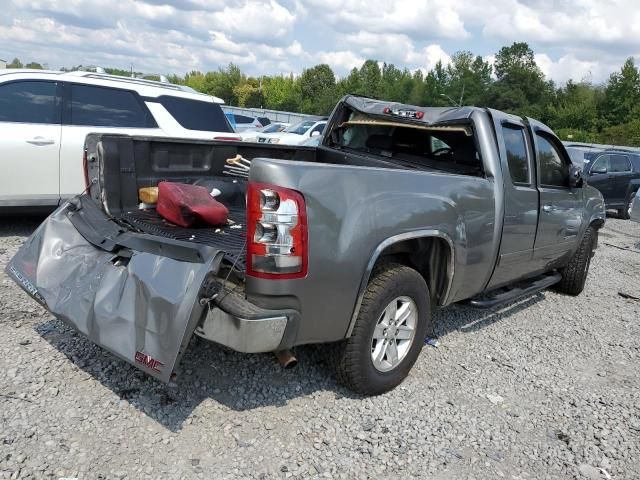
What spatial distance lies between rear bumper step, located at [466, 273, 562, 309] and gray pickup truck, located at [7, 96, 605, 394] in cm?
3

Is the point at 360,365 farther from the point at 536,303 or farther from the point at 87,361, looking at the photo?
the point at 536,303

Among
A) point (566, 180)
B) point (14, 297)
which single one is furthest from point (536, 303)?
point (14, 297)

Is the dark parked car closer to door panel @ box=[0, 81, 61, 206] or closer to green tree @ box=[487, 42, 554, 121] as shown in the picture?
door panel @ box=[0, 81, 61, 206]

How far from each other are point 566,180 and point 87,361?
14.9 feet

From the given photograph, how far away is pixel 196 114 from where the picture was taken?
7645mm

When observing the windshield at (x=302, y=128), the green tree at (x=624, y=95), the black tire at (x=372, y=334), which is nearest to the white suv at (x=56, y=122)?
the black tire at (x=372, y=334)

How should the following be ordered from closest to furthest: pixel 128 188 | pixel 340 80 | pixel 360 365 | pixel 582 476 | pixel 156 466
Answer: pixel 156 466
pixel 582 476
pixel 360 365
pixel 128 188
pixel 340 80

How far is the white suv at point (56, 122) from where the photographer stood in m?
6.09

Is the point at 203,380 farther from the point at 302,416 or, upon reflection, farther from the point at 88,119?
the point at 88,119

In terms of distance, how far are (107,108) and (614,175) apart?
11985mm

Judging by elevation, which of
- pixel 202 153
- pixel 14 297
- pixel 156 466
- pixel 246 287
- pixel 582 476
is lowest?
pixel 14 297

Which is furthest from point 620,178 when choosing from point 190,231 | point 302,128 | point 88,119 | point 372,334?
point 190,231

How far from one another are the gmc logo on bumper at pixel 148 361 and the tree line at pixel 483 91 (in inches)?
2517

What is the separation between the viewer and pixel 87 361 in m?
3.60
